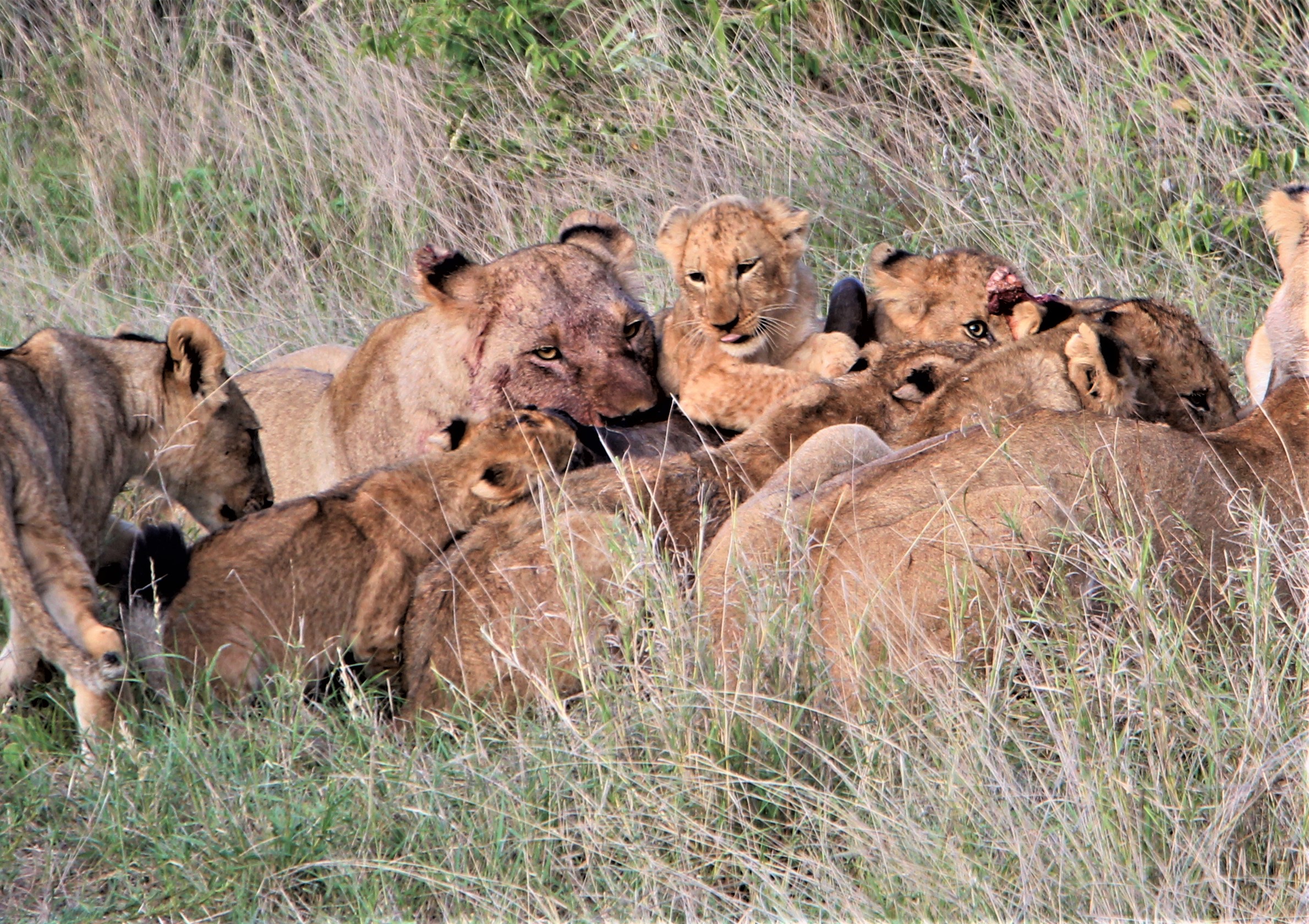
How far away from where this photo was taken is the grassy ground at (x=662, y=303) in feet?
9.60

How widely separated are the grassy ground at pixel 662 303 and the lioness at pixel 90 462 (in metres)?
0.26

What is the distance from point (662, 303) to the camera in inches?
286

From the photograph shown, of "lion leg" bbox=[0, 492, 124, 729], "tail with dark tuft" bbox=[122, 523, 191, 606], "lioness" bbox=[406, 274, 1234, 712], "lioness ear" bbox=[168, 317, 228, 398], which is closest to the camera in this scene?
"lion leg" bbox=[0, 492, 124, 729]

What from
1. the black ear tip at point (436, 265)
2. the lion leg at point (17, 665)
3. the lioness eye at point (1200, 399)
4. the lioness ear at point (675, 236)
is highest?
the black ear tip at point (436, 265)

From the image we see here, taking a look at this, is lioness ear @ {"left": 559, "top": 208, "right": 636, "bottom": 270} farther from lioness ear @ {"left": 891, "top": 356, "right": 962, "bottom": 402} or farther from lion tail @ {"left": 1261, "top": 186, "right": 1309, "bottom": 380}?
lion tail @ {"left": 1261, "top": 186, "right": 1309, "bottom": 380}

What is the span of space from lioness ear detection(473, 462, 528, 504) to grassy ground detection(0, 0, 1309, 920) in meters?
0.84

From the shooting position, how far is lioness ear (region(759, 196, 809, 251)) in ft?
18.3

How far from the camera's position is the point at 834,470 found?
13.9 feet

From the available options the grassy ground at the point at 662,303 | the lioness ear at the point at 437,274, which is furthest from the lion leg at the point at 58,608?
the lioness ear at the point at 437,274

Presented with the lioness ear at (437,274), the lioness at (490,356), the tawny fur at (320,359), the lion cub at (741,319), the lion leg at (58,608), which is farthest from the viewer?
the tawny fur at (320,359)

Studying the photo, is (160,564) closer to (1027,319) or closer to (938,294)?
(1027,319)

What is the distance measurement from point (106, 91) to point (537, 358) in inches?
244

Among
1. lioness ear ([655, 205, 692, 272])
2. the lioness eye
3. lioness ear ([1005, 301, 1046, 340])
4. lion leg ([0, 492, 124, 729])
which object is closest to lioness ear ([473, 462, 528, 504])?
lion leg ([0, 492, 124, 729])

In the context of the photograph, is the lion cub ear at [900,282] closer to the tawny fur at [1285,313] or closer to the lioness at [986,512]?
the tawny fur at [1285,313]
